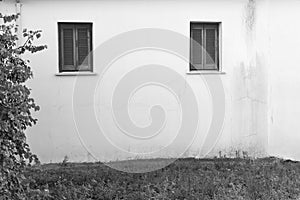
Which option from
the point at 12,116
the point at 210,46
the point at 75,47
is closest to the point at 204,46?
the point at 210,46

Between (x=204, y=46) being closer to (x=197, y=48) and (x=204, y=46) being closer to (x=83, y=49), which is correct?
(x=197, y=48)

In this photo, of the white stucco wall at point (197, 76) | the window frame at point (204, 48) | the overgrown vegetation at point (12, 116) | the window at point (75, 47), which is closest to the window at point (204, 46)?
the window frame at point (204, 48)

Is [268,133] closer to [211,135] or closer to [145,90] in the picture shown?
[211,135]

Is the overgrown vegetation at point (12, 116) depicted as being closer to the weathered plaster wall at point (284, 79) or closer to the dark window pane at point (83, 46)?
the dark window pane at point (83, 46)

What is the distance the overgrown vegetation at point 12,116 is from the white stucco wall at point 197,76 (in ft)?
13.9

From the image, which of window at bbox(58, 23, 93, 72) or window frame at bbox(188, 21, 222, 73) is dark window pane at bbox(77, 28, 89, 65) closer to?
window at bbox(58, 23, 93, 72)

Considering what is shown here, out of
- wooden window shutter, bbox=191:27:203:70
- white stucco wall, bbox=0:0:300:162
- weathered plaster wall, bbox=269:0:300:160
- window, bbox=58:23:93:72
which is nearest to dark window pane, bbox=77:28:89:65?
Answer: window, bbox=58:23:93:72

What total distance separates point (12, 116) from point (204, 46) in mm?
6264

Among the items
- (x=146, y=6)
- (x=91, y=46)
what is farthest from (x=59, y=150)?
(x=146, y=6)

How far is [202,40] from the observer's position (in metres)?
10.2

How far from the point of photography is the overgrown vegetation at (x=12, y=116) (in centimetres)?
472

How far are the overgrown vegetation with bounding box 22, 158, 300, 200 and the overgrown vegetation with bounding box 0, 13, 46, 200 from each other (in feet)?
2.19

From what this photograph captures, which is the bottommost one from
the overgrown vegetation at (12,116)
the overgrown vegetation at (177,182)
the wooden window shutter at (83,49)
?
the overgrown vegetation at (177,182)

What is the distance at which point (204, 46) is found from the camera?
1024 centimetres
